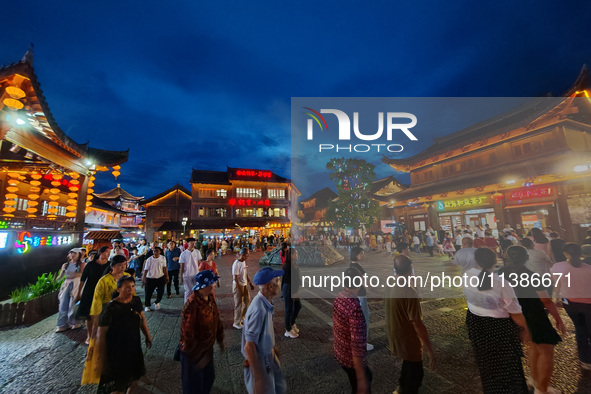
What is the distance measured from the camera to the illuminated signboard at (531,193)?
29.7ft

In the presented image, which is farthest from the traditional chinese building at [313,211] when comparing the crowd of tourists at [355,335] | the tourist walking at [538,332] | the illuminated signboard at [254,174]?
the crowd of tourists at [355,335]

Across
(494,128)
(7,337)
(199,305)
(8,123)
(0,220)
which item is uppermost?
(494,128)

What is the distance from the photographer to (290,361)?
12.3ft

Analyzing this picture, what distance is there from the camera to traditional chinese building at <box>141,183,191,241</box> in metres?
32.9

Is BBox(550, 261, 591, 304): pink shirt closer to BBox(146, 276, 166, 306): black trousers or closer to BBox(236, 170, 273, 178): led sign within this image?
BBox(146, 276, 166, 306): black trousers

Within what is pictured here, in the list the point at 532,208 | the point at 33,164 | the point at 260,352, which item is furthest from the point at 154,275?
the point at 532,208

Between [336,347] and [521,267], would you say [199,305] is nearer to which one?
[336,347]

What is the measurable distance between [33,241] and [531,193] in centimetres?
2007

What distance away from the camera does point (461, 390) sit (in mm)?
2961

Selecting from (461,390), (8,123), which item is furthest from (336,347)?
(8,123)

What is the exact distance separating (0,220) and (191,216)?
85.4 feet

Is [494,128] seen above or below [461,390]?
above

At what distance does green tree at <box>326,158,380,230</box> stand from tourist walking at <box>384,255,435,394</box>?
34.5 ft

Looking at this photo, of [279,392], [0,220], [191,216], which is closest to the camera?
[279,392]
